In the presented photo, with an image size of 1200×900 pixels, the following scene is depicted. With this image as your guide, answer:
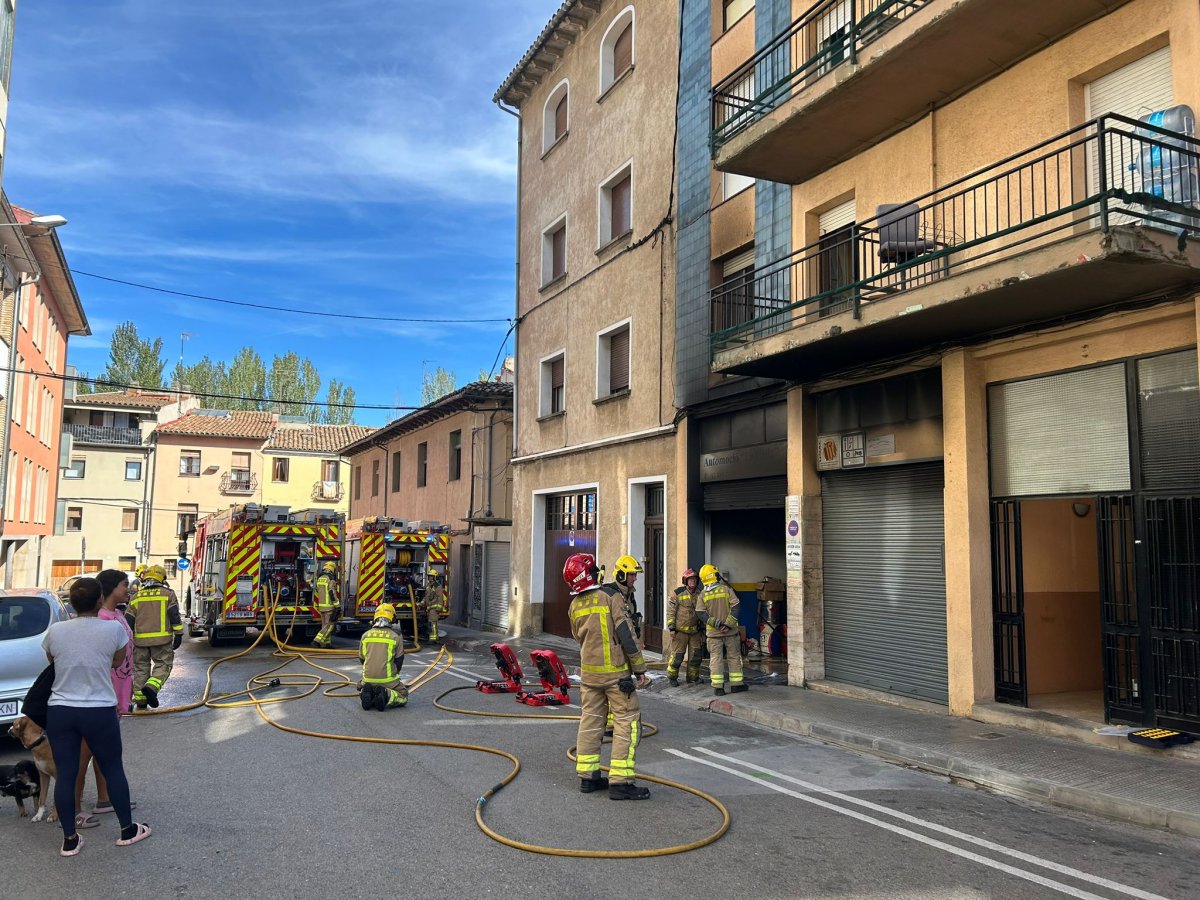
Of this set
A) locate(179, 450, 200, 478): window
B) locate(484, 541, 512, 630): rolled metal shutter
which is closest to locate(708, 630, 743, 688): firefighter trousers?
locate(484, 541, 512, 630): rolled metal shutter

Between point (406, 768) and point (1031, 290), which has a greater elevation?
point (1031, 290)

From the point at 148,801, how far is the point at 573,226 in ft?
50.5

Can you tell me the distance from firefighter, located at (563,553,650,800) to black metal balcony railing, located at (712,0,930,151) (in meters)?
6.87

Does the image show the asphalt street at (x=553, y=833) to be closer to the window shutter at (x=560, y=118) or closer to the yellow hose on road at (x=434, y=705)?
the yellow hose on road at (x=434, y=705)

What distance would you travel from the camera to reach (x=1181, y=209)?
7211 millimetres

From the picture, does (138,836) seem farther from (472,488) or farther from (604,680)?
(472,488)

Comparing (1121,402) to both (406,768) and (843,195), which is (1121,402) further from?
(406,768)

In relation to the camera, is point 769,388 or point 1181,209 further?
point 769,388

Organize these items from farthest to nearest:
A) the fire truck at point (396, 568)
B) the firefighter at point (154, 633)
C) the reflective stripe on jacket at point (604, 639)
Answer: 1. the fire truck at point (396, 568)
2. the firefighter at point (154, 633)
3. the reflective stripe on jacket at point (604, 639)

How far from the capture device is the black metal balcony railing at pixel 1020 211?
296 inches

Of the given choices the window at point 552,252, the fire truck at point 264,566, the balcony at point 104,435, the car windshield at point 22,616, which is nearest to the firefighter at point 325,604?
the fire truck at point 264,566

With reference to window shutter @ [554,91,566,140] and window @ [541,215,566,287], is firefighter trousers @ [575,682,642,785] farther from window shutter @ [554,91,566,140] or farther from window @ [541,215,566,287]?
window shutter @ [554,91,566,140]

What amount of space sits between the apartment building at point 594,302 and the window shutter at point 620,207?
1.5 inches

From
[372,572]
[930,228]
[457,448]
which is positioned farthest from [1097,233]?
[457,448]
